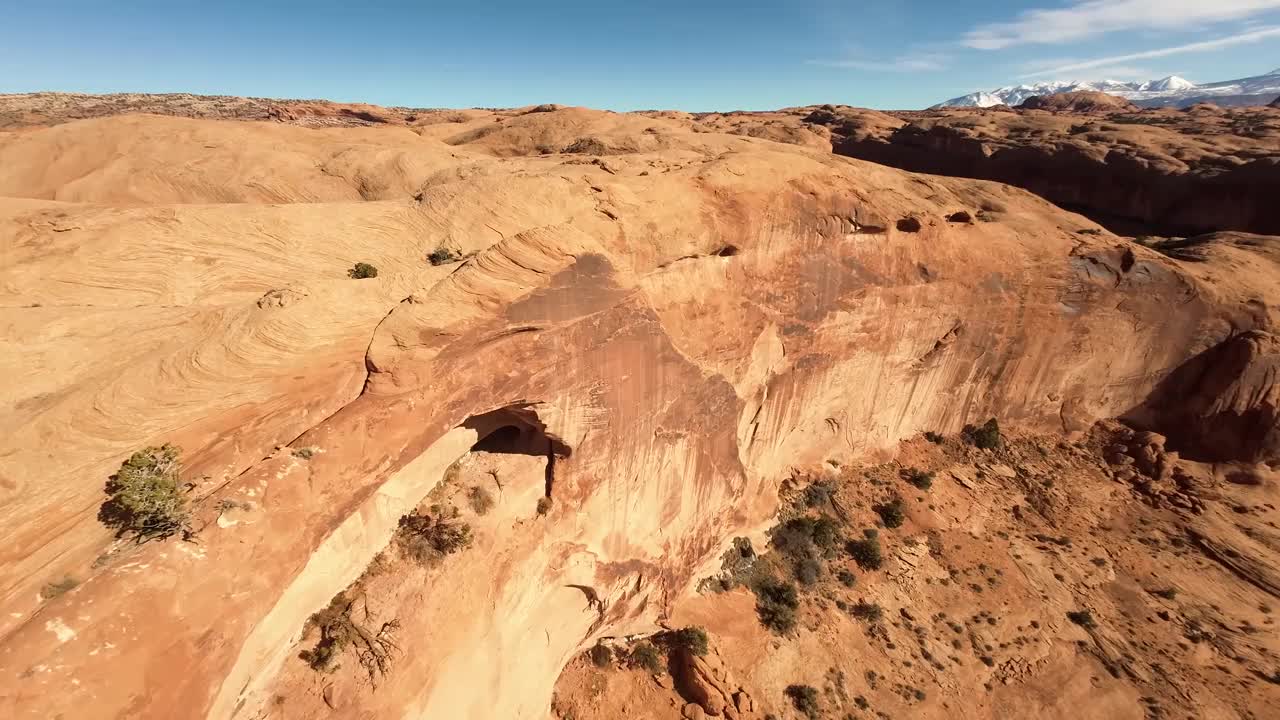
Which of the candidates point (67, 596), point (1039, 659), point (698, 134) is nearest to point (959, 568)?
point (1039, 659)

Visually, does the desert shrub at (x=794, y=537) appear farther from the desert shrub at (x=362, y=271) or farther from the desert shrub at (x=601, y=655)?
the desert shrub at (x=362, y=271)

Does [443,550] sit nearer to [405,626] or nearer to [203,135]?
[405,626]

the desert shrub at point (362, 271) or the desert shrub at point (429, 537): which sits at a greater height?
the desert shrub at point (362, 271)

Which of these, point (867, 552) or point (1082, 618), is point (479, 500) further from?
point (1082, 618)

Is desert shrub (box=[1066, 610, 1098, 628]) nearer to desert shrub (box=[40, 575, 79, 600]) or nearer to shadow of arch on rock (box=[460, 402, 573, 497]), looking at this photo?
shadow of arch on rock (box=[460, 402, 573, 497])

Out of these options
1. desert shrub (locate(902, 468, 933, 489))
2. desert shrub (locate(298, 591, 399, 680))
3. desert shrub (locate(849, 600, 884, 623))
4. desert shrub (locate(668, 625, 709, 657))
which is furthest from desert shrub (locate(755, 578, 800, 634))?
desert shrub (locate(298, 591, 399, 680))

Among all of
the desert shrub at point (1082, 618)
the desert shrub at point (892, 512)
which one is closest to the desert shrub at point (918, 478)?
the desert shrub at point (892, 512)

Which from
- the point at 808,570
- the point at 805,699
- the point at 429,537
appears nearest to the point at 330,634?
the point at 429,537
